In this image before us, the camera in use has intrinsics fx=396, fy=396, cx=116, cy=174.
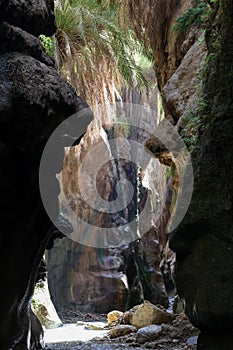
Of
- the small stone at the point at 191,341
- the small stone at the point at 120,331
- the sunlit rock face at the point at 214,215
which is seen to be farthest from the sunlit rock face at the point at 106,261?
the sunlit rock face at the point at 214,215

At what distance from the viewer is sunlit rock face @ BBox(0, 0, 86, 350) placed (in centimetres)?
482

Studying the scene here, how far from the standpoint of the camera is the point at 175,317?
31.7 feet

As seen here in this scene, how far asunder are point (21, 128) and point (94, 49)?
624 cm

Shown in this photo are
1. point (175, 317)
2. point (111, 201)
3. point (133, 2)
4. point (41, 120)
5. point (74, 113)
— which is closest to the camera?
point (41, 120)

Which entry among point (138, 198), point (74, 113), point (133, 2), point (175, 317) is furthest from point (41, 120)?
point (138, 198)

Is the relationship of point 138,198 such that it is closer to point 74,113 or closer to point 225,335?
point 74,113

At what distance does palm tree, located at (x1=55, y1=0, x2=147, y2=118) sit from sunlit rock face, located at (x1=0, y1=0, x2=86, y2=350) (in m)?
3.84

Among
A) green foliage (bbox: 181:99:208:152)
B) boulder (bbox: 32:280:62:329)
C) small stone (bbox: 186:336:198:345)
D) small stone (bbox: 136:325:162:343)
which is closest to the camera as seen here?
green foliage (bbox: 181:99:208:152)

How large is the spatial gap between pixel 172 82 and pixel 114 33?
476 cm

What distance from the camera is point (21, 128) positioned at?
4.96m

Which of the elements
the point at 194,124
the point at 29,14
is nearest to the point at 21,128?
the point at 29,14

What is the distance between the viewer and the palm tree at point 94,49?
9.87 m

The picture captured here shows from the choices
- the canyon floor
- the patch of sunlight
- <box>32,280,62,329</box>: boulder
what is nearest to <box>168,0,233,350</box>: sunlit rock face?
the canyon floor

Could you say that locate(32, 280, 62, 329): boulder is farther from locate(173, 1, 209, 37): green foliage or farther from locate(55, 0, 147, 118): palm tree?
locate(173, 1, 209, 37): green foliage
